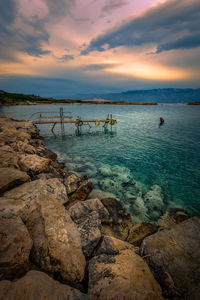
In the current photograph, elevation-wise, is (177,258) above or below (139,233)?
above

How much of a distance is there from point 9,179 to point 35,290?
447 cm

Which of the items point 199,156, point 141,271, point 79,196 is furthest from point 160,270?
point 199,156

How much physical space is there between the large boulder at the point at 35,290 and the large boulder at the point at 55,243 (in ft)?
1.85

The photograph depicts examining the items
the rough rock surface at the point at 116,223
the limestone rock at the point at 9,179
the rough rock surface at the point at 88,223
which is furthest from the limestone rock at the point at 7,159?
the rough rock surface at the point at 116,223

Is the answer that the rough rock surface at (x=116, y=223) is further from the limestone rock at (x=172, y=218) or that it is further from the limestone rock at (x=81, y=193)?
the limestone rock at (x=172, y=218)

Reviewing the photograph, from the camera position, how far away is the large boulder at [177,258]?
3270 mm

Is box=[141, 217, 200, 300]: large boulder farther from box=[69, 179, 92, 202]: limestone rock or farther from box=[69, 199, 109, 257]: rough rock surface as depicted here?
box=[69, 179, 92, 202]: limestone rock

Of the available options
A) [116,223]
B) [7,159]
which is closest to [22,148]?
[7,159]

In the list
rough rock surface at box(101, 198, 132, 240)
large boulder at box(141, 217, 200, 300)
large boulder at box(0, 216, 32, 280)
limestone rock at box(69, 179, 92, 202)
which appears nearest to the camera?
large boulder at box(0, 216, 32, 280)

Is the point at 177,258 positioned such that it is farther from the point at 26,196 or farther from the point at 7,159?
the point at 7,159

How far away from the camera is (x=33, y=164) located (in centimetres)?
848

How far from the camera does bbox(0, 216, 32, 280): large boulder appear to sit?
2.67 m

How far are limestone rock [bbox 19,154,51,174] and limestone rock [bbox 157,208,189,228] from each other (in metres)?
7.93

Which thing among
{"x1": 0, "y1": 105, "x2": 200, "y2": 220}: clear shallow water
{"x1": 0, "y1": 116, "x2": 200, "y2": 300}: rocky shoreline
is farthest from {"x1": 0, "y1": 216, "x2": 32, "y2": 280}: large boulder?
{"x1": 0, "y1": 105, "x2": 200, "y2": 220}: clear shallow water
